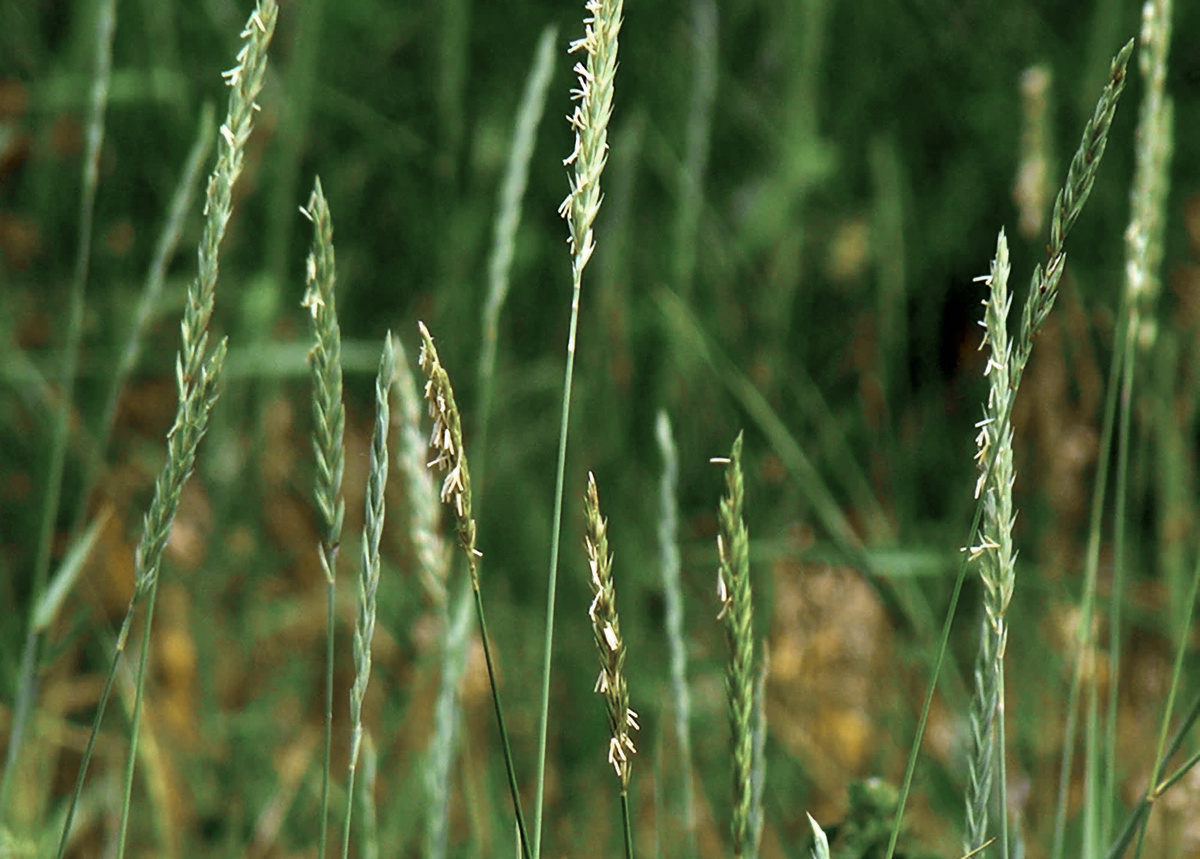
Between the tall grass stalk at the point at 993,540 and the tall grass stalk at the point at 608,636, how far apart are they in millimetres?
159

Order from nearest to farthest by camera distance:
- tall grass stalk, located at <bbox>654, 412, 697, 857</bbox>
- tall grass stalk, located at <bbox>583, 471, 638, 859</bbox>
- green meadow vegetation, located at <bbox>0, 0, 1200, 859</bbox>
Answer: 1. tall grass stalk, located at <bbox>583, 471, 638, 859</bbox>
2. tall grass stalk, located at <bbox>654, 412, 697, 857</bbox>
3. green meadow vegetation, located at <bbox>0, 0, 1200, 859</bbox>

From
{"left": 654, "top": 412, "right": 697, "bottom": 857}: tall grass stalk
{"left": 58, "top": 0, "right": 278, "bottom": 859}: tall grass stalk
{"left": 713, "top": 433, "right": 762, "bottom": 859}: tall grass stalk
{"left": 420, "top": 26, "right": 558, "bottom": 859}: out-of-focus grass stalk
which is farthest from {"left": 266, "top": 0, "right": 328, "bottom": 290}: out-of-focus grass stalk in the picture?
{"left": 713, "top": 433, "right": 762, "bottom": 859}: tall grass stalk

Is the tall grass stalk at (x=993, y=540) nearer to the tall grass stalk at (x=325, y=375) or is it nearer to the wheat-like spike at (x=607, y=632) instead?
the wheat-like spike at (x=607, y=632)

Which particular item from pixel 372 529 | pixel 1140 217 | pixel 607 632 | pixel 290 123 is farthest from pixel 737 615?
pixel 290 123

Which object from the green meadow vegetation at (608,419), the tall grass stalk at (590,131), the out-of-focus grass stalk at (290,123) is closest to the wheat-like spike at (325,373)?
the tall grass stalk at (590,131)

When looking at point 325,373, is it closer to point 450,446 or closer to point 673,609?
point 450,446

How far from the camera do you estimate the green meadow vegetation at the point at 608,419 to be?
1.22 m

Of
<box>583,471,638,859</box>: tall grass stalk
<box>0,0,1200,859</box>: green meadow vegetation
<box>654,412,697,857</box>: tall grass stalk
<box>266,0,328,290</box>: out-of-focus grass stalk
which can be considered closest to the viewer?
<box>583,471,638,859</box>: tall grass stalk

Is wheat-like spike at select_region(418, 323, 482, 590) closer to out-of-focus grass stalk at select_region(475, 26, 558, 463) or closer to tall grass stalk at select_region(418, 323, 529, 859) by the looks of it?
tall grass stalk at select_region(418, 323, 529, 859)

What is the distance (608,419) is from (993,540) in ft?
4.19

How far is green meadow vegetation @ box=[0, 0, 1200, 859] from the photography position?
1218 millimetres

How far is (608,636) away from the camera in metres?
0.53

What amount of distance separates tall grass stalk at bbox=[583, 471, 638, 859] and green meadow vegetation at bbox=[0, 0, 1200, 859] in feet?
0.61

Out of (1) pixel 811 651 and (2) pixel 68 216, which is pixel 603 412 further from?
(2) pixel 68 216
